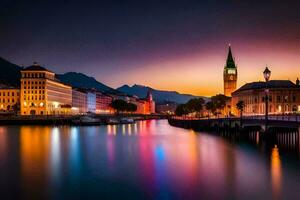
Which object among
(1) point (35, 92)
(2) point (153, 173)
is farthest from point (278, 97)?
(2) point (153, 173)

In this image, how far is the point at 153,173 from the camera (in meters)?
40.2

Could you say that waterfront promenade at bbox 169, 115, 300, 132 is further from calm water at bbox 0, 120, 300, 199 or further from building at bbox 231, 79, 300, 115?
building at bbox 231, 79, 300, 115

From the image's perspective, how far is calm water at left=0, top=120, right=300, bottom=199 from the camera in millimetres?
31391

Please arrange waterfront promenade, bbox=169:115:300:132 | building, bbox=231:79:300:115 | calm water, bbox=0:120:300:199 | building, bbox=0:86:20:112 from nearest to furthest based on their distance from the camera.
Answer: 1. calm water, bbox=0:120:300:199
2. waterfront promenade, bbox=169:115:300:132
3. building, bbox=231:79:300:115
4. building, bbox=0:86:20:112

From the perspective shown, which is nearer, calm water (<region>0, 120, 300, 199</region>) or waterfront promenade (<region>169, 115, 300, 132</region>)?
calm water (<region>0, 120, 300, 199</region>)

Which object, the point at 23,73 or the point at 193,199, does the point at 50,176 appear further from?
the point at 23,73

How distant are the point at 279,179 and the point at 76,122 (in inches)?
4951

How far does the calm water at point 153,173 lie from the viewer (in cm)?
3139

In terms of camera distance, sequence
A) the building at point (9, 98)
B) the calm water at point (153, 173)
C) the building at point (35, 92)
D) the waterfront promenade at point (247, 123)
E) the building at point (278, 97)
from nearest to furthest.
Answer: the calm water at point (153, 173) < the waterfront promenade at point (247, 123) < the building at point (278, 97) < the building at point (35, 92) < the building at point (9, 98)

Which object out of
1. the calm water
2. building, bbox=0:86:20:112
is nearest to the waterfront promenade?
the calm water

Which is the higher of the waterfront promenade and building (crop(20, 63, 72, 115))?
building (crop(20, 63, 72, 115))

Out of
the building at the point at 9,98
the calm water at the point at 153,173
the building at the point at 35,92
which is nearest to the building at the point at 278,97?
the building at the point at 35,92

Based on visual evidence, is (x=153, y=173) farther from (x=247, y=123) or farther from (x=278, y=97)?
(x=278, y=97)

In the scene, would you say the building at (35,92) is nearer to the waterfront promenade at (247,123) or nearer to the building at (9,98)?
the building at (9,98)
